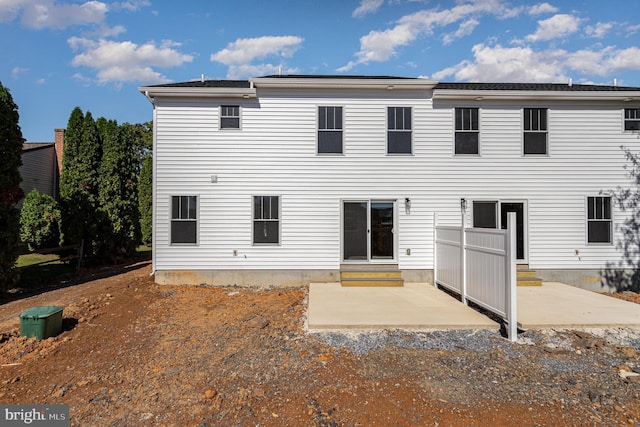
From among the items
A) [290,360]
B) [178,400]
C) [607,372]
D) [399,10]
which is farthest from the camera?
[399,10]

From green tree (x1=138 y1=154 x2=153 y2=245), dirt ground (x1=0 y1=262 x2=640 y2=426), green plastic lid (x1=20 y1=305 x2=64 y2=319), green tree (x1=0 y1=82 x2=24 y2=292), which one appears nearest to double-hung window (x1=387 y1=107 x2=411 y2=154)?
dirt ground (x1=0 y1=262 x2=640 y2=426)

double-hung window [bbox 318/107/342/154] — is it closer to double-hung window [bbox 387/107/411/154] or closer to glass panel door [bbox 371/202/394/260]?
double-hung window [bbox 387/107/411/154]

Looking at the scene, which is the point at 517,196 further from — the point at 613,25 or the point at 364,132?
the point at 613,25

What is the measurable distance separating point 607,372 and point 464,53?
12933 mm

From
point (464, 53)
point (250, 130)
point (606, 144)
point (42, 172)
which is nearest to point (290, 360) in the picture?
point (250, 130)

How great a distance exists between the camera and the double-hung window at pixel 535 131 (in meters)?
9.29

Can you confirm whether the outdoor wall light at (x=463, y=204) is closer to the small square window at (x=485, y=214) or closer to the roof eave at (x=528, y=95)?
the small square window at (x=485, y=214)

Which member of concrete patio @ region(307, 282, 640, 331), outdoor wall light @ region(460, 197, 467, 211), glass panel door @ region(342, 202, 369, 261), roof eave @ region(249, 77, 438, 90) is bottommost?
concrete patio @ region(307, 282, 640, 331)

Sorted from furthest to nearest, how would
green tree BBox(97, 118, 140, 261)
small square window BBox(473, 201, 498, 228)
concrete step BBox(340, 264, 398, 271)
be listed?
1. green tree BBox(97, 118, 140, 261)
2. small square window BBox(473, 201, 498, 228)
3. concrete step BBox(340, 264, 398, 271)

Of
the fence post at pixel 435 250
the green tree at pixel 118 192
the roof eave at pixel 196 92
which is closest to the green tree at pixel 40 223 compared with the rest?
the green tree at pixel 118 192

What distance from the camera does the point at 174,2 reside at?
10.5 metres

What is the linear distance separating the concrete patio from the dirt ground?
0.26 m

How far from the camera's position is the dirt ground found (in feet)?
11.1

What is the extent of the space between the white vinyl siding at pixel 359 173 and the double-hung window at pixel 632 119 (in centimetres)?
29
